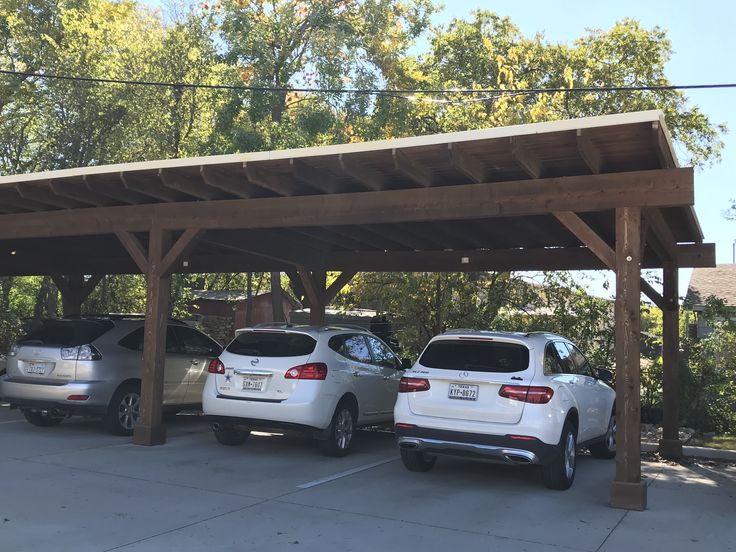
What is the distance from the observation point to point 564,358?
7.93 metres

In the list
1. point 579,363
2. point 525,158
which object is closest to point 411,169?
point 525,158

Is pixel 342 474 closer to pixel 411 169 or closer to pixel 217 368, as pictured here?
pixel 217 368

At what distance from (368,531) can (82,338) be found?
18.8 feet

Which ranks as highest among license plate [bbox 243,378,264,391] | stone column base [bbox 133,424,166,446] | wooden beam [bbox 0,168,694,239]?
wooden beam [bbox 0,168,694,239]

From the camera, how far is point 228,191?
8.77 meters

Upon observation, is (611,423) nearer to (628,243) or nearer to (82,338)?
(628,243)

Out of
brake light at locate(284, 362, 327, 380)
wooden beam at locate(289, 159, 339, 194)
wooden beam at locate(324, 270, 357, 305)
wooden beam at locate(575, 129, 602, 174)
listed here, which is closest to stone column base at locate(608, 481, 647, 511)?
wooden beam at locate(575, 129, 602, 174)

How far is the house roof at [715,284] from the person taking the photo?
73.3ft

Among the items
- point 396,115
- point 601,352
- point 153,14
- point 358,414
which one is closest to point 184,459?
point 358,414

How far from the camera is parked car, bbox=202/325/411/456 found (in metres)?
8.24

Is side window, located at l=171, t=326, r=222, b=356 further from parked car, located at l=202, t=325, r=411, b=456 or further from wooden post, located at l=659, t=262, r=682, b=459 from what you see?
wooden post, located at l=659, t=262, r=682, b=459

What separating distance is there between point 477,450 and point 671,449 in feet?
15.3

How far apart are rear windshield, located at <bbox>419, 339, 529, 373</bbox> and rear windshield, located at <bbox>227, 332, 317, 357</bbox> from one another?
173 centimetres

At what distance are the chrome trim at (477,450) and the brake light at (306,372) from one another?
5.24 feet
